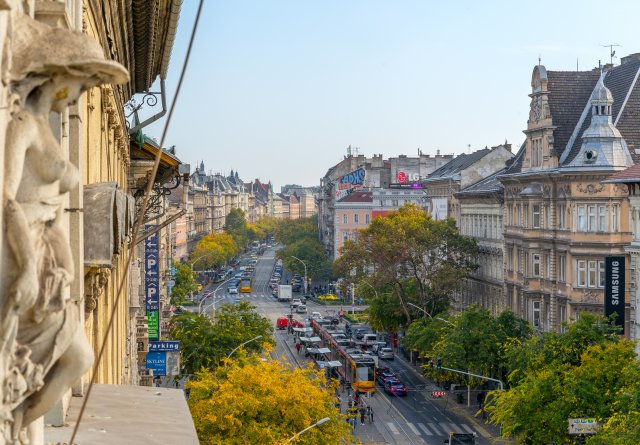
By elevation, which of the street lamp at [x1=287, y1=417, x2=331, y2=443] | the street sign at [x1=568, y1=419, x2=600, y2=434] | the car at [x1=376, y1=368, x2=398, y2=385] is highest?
the street lamp at [x1=287, y1=417, x2=331, y2=443]

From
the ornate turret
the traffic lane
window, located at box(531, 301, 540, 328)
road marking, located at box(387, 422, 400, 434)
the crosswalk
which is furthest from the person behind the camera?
window, located at box(531, 301, 540, 328)

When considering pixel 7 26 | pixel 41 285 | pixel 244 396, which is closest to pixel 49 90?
pixel 7 26

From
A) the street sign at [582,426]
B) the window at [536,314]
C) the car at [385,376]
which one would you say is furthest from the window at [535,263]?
the street sign at [582,426]

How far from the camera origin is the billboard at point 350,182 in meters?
150

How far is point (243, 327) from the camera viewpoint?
56.8m

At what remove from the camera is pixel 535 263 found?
66500mm

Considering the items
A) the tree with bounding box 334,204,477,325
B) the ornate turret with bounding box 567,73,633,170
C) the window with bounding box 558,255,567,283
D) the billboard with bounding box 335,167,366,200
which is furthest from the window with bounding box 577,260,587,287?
the billboard with bounding box 335,167,366,200

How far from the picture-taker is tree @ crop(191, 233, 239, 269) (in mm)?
152250

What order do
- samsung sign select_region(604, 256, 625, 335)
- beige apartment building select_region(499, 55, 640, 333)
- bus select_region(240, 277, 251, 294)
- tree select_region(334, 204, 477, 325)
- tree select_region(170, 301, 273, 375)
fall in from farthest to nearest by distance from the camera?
bus select_region(240, 277, 251, 294) < tree select_region(334, 204, 477, 325) < beige apartment building select_region(499, 55, 640, 333) < tree select_region(170, 301, 273, 375) < samsung sign select_region(604, 256, 625, 335)

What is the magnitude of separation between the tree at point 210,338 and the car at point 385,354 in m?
23.7

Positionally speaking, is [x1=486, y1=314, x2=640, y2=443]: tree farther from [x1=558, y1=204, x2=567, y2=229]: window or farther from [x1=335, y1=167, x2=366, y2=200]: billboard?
[x1=335, y1=167, x2=366, y2=200]: billboard

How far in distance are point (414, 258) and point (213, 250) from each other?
71571mm

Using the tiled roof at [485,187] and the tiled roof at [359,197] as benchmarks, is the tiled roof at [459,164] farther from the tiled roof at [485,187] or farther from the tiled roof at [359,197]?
the tiled roof at [359,197]

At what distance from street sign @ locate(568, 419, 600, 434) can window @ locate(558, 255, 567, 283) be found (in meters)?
26.7
